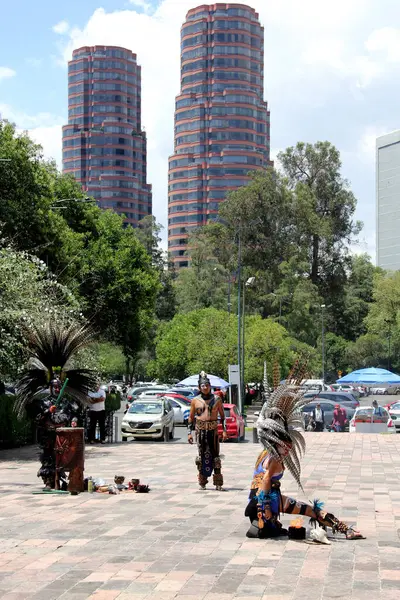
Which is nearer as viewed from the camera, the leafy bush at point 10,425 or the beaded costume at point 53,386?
the beaded costume at point 53,386

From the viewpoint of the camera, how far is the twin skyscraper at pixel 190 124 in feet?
454

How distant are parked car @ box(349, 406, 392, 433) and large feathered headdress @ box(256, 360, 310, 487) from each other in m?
22.2

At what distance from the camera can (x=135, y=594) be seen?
6.96 meters

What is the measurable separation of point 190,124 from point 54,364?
5021 inches

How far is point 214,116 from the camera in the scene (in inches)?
5423

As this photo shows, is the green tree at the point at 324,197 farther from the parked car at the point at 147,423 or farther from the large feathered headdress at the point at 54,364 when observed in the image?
the large feathered headdress at the point at 54,364

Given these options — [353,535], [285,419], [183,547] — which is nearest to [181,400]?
[285,419]

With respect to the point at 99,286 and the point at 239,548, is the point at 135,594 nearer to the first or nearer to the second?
A: the point at 239,548

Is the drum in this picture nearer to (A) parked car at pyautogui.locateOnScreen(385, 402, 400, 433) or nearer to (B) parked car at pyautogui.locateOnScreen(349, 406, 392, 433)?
(B) parked car at pyautogui.locateOnScreen(349, 406, 392, 433)

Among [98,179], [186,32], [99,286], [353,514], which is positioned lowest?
[353,514]

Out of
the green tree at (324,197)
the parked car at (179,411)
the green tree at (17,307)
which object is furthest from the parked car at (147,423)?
the green tree at (324,197)

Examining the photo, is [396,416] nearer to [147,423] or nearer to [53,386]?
[147,423]

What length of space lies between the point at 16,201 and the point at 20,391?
1126cm

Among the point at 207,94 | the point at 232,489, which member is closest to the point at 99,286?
the point at 232,489
